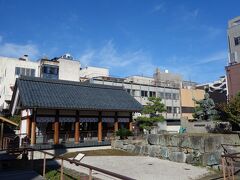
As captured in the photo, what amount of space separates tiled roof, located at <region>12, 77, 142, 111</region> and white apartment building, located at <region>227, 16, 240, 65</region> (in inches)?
1184

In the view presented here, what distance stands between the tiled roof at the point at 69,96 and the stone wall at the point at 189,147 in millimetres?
7977

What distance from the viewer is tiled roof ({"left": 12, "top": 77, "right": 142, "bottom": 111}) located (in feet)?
81.1

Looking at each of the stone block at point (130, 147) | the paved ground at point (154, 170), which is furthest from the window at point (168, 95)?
the paved ground at point (154, 170)

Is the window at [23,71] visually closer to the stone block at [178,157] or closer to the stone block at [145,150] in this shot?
the stone block at [145,150]

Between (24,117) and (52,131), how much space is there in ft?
11.5

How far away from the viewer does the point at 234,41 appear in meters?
51.9

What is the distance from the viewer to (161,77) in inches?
2773

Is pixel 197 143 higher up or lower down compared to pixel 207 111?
lower down

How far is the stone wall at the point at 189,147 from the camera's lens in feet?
53.6

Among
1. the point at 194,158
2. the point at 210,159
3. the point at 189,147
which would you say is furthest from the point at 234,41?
the point at 210,159

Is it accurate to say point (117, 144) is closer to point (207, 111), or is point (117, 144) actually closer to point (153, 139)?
point (153, 139)

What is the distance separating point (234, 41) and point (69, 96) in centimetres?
3956

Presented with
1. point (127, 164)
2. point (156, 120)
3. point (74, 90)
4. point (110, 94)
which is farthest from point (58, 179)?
point (156, 120)

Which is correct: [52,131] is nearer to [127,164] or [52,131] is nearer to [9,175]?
[127,164]
